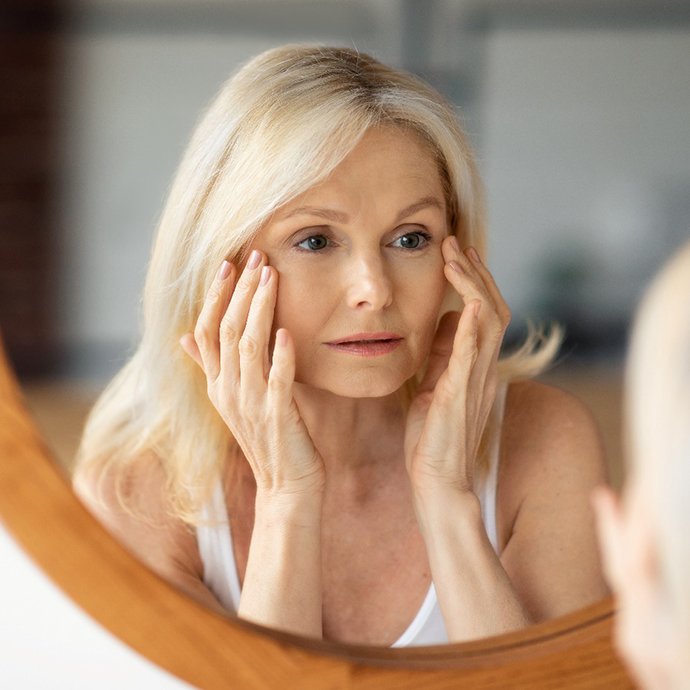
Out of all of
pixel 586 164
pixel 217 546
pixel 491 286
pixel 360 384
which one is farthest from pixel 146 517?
pixel 586 164

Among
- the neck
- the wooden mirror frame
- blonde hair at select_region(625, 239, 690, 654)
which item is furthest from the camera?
the neck

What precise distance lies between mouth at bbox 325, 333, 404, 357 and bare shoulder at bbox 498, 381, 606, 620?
0.09 m

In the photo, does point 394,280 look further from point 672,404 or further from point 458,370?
point 672,404

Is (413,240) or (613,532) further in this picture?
(413,240)

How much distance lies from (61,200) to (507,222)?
265mm

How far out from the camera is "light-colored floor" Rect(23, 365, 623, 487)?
0.50 meters

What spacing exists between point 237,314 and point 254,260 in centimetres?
3

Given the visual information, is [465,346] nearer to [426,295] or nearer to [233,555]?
[426,295]

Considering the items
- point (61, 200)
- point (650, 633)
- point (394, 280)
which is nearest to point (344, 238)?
point (394, 280)

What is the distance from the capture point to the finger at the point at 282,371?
54cm

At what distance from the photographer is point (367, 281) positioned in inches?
Answer: 20.9

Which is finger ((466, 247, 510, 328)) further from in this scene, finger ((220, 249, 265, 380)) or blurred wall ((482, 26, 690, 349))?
finger ((220, 249, 265, 380))

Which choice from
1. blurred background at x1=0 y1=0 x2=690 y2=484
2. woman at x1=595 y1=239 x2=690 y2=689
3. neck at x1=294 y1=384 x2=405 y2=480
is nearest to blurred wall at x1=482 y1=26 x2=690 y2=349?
blurred background at x1=0 y1=0 x2=690 y2=484

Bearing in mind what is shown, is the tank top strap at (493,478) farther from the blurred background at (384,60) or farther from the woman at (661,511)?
the woman at (661,511)
